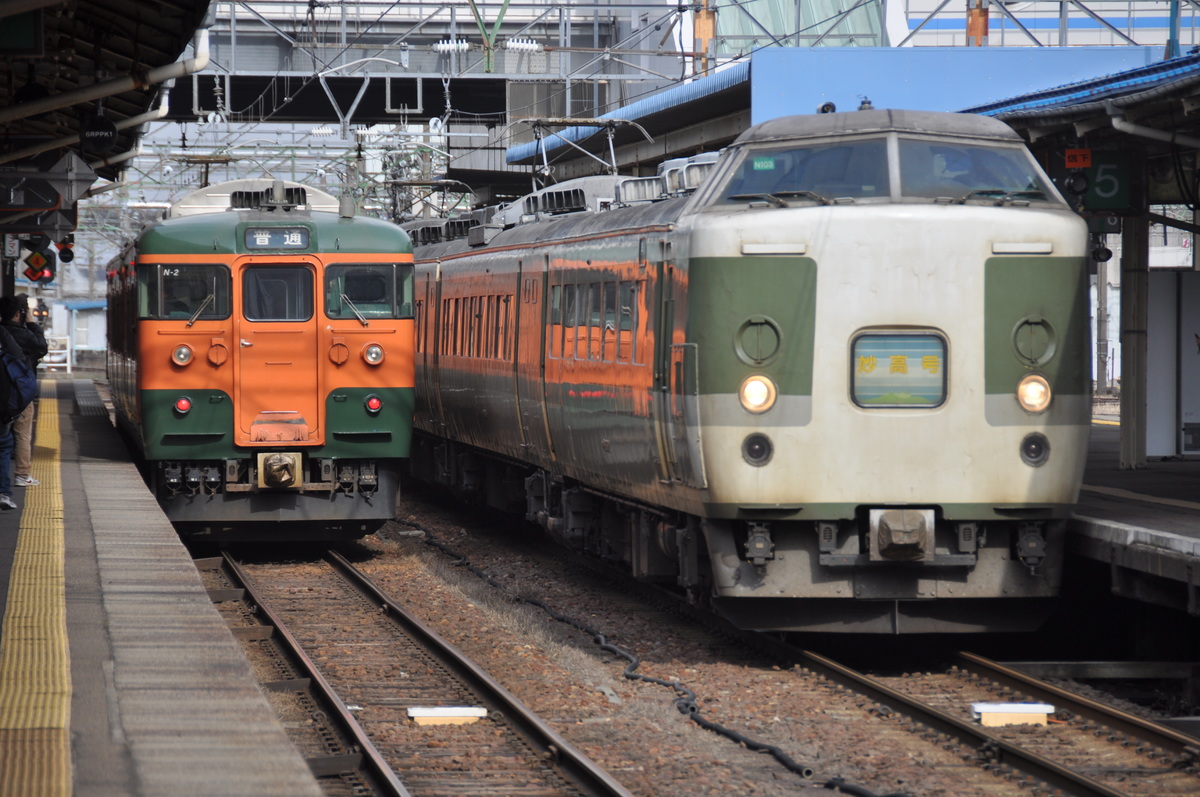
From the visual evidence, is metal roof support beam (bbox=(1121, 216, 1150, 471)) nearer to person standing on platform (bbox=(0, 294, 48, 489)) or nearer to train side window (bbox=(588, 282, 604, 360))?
train side window (bbox=(588, 282, 604, 360))

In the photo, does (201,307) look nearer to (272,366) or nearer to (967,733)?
(272,366)

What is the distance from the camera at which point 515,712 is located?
27.3 feet

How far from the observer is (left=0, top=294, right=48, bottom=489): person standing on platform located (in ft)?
45.4

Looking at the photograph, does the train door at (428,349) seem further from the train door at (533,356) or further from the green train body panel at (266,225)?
the train door at (533,356)

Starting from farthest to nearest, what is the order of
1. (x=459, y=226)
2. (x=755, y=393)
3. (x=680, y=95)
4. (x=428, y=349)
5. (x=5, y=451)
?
(x=680, y=95), (x=459, y=226), (x=428, y=349), (x=5, y=451), (x=755, y=393)

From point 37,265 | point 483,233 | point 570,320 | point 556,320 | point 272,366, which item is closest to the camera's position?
point 570,320

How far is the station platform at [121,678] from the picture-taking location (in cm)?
545

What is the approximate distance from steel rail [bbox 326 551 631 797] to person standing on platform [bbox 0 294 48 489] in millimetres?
4170

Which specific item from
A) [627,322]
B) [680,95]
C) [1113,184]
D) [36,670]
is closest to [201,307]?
[627,322]

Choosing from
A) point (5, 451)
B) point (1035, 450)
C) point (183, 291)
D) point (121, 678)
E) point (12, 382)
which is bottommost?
point (121, 678)

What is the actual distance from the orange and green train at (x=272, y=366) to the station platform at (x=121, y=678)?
165 cm

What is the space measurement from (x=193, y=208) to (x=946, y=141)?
810 centimetres

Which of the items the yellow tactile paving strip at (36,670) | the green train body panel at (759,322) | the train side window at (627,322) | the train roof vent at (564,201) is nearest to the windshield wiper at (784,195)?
the green train body panel at (759,322)

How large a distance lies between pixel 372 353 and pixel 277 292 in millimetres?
992
